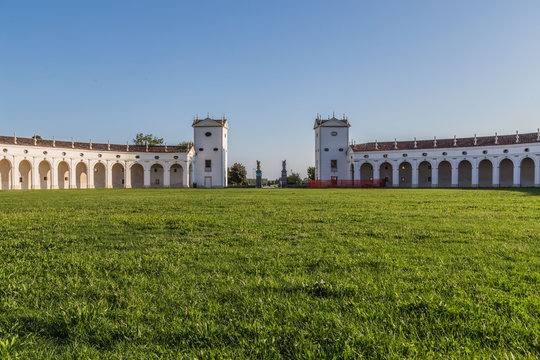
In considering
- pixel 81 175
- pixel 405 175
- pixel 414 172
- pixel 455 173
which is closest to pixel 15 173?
pixel 81 175

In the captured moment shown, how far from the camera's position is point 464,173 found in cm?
5484

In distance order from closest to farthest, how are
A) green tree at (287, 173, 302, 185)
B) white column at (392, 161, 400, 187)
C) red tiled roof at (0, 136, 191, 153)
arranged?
red tiled roof at (0, 136, 191, 153)
white column at (392, 161, 400, 187)
green tree at (287, 173, 302, 185)

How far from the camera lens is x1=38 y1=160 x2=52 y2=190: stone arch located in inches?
2060

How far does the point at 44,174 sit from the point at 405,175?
64606 mm

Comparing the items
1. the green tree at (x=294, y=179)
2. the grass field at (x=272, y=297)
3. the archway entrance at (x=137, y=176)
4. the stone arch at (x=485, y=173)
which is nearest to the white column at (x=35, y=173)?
the archway entrance at (x=137, y=176)

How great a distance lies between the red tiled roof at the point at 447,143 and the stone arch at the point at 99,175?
46.5 metres

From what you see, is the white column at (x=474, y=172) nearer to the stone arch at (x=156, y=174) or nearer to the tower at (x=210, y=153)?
the tower at (x=210, y=153)

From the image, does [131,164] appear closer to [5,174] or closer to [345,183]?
[5,174]

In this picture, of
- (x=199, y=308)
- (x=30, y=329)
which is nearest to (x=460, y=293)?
(x=199, y=308)

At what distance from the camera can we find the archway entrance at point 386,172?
5867 cm

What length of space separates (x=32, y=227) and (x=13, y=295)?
500 cm

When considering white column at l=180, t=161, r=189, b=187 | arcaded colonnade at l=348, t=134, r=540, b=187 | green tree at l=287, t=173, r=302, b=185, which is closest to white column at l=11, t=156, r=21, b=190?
white column at l=180, t=161, r=189, b=187

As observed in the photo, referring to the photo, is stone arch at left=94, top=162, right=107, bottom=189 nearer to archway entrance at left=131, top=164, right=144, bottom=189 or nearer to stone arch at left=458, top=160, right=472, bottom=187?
archway entrance at left=131, top=164, right=144, bottom=189

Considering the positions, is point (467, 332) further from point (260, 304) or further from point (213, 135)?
point (213, 135)
